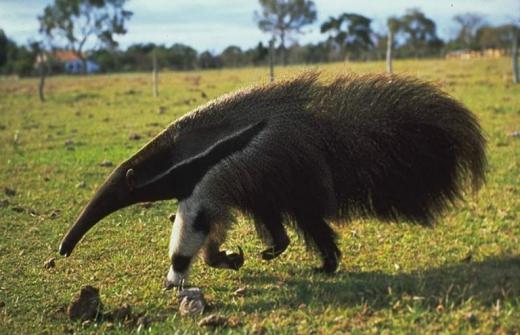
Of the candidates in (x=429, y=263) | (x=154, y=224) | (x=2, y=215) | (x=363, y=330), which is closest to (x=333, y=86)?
(x=429, y=263)

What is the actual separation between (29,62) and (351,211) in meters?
57.2

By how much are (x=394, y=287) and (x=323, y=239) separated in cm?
75

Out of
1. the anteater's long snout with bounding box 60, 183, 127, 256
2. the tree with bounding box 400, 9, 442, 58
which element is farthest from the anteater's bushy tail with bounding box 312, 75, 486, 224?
the tree with bounding box 400, 9, 442, 58

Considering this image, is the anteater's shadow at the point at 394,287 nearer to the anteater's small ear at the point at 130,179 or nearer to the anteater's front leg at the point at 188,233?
the anteater's front leg at the point at 188,233

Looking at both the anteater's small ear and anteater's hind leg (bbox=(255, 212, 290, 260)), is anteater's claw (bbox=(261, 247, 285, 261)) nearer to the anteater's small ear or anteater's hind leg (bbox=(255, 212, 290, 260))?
anteater's hind leg (bbox=(255, 212, 290, 260))

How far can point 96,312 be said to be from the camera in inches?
143

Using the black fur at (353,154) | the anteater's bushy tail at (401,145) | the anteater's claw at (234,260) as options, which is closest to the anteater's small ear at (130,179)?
the black fur at (353,154)

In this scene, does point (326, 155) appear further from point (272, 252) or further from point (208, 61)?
point (208, 61)

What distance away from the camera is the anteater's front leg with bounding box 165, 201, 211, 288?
406cm

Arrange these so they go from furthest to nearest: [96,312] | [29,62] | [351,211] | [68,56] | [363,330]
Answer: [68,56]
[29,62]
[351,211]
[96,312]
[363,330]

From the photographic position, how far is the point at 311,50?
220 feet

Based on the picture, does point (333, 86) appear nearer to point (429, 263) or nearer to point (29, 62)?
point (429, 263)

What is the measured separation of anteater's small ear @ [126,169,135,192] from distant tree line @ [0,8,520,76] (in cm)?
4435

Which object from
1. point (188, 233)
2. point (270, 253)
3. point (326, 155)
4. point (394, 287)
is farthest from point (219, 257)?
point (394, 287)
